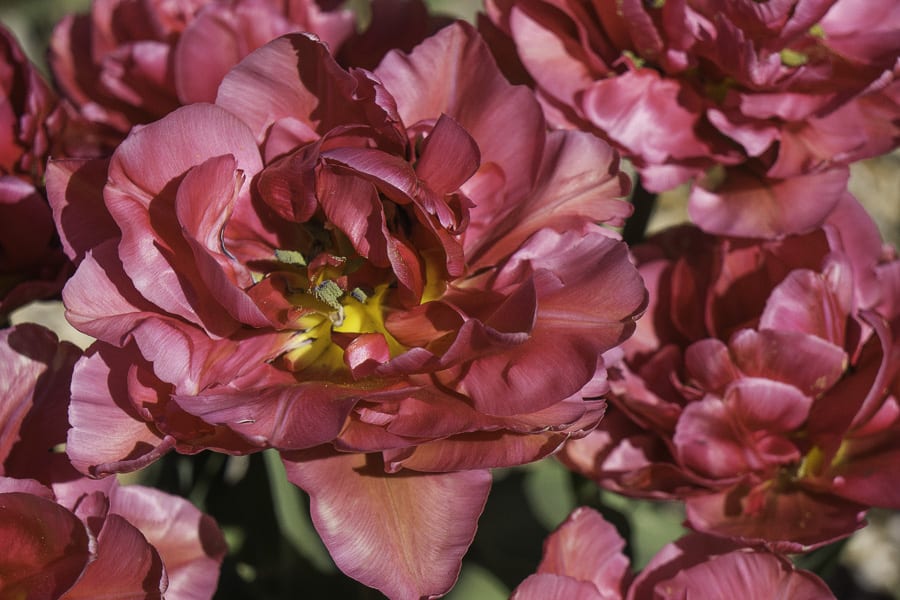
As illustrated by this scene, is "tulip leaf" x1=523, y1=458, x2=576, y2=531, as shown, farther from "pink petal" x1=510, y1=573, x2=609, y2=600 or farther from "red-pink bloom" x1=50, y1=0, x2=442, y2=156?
"red-pink bloom" x1=50, y1=0, x2=442, y2=156

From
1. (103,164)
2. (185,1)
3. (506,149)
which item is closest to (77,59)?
(185,1)

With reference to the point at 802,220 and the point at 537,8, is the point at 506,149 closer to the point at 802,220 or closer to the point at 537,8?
the point at 537,8

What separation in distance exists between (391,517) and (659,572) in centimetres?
26

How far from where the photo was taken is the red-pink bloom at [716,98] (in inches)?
36.5

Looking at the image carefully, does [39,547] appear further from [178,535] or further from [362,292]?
[362,292]

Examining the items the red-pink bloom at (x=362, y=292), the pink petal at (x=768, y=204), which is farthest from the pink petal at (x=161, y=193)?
the pink petal at (x=768, y=204)

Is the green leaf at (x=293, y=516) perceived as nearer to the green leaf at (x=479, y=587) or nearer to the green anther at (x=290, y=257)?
the green leaf at (x=479, y=587)

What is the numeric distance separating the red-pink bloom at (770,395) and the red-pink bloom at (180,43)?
383 millimetres

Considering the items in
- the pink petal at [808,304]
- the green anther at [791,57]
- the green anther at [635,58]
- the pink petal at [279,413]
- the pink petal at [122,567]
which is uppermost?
the green anther at [635,58]

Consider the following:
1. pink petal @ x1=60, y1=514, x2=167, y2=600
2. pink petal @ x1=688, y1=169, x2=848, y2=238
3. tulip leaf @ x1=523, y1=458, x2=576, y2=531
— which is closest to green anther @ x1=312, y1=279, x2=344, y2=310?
pink petal @ x1=60, y1=514, x2=167, y2=600

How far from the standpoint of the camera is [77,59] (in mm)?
1224

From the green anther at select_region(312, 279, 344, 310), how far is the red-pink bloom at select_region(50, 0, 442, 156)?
27 cm

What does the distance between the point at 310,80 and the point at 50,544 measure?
0.40m

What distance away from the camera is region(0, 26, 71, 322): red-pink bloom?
919mm
